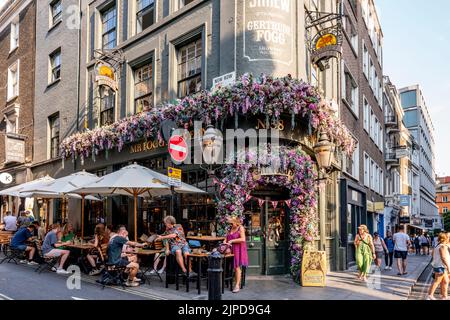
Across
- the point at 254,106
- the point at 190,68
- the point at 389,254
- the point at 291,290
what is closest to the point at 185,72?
the point at 190,68

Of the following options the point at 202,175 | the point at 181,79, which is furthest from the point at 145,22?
the point at 202,175

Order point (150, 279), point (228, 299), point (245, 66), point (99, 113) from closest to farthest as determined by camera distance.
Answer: point (228, 299) < point (150, 279) < point (245, 66) < point (99, 113)

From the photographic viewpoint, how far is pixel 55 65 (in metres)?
20.8

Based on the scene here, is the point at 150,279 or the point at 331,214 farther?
the point at 331,214

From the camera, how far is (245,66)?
1157 cm

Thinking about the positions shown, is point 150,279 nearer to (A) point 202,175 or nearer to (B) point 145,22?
(A) point 202,175

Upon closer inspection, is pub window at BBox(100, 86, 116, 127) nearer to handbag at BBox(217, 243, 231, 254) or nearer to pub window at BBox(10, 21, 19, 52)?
handbag at BBox(217, 243, 231, 254)

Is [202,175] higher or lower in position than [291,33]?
lower

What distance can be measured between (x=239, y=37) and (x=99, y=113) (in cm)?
789

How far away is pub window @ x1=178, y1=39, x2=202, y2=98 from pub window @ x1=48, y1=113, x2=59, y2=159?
8889mm

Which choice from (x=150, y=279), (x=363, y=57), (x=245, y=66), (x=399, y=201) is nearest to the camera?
(x=150, y=279)

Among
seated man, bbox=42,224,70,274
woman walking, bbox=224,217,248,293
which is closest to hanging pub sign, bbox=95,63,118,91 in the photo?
seated man, bbox=42,224,70,274

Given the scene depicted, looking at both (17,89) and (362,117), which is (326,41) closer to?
(362,117)

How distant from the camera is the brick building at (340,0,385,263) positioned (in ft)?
56.3
